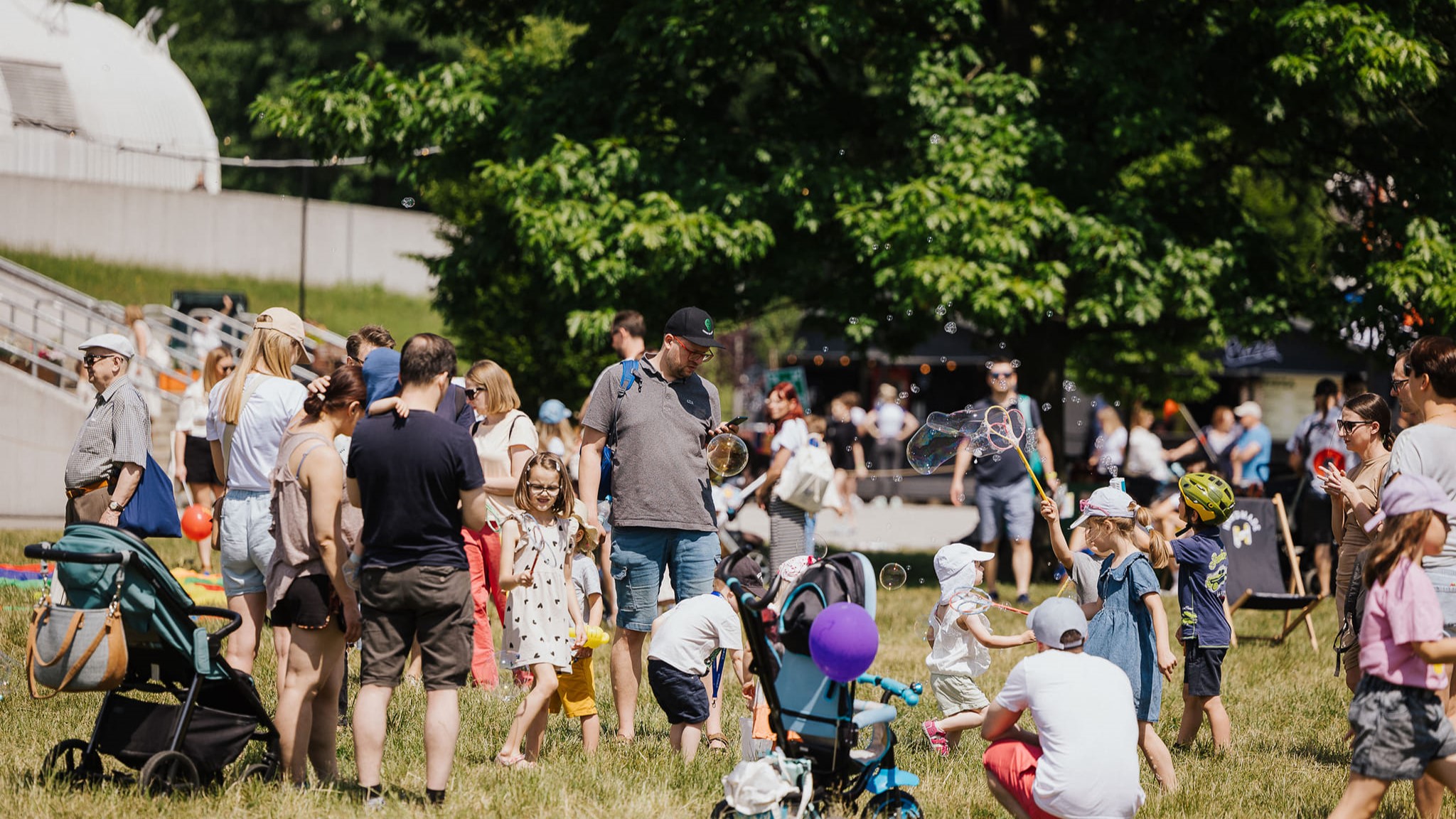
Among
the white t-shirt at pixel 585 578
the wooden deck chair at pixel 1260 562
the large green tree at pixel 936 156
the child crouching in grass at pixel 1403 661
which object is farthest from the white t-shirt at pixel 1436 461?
the large green tree at pixel 936 156

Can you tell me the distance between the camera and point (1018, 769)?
507cm

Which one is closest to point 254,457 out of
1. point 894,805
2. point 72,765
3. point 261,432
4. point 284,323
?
point 261,432

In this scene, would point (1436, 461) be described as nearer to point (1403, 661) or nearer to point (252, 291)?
point (1403, 661)

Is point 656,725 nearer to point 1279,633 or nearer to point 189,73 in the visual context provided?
point 1279,633

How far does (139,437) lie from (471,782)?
116 inches

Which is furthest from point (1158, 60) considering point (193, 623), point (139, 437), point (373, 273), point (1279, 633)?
point (373, 273)

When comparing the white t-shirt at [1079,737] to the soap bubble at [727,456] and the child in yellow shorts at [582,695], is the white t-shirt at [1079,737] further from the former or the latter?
the soap bubble at [727,456]

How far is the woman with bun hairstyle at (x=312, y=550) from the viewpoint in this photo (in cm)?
528

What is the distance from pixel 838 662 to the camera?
4887 millimetres

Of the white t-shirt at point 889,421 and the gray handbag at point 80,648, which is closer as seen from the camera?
the gray handbag at point 80,648

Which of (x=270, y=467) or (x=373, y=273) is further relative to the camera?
(x=373, y=273)

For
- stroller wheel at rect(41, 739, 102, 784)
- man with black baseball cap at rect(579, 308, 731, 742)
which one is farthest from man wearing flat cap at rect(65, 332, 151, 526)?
man with black baseball cap at rect(579, 308, 731, 742)

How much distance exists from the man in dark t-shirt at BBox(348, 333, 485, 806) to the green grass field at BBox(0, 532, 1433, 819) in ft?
1.32

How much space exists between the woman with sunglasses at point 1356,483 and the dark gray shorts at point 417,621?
4.03 m
